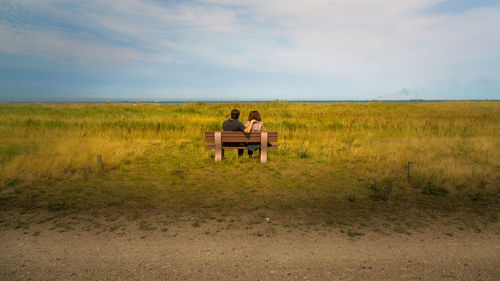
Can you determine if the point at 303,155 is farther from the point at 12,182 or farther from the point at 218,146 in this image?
the point at 12,182

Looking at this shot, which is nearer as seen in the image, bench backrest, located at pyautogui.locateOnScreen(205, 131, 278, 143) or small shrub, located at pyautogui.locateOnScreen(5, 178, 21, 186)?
small shrub, located at pyautogui.locateOnScreen(5, 178, 21, 186)

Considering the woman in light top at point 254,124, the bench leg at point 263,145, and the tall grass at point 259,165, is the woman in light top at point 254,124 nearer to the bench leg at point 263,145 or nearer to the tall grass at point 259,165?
the bench leg at point 263,145

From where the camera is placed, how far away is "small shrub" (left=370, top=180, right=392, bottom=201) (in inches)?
221

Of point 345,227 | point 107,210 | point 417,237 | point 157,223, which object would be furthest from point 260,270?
point 107,210

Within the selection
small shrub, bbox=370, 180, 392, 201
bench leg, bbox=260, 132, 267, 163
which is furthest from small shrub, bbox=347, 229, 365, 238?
bench leg, bbox=260, 132, 267, 163

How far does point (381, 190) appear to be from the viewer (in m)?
6.02

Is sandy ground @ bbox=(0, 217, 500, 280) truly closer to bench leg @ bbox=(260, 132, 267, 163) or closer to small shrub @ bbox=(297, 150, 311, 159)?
bench leg @ bbox=(260, 132, 267, 163)

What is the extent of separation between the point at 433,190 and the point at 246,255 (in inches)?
185

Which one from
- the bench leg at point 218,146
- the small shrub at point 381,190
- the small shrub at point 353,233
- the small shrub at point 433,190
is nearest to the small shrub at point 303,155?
the bench leg at point 218,146

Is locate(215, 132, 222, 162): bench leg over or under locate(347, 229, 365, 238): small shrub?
over

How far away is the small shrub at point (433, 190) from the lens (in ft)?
19.4

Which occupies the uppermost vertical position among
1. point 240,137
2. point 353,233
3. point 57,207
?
point 240,137

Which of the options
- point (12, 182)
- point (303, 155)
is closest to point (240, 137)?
point (303, 155)

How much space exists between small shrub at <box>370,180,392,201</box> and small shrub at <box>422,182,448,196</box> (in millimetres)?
682
